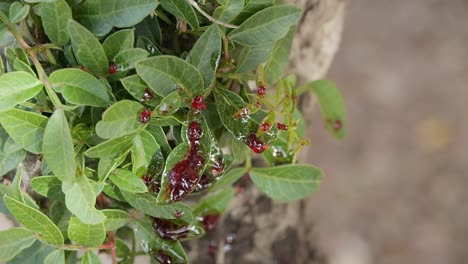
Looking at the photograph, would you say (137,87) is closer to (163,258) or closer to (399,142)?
(163,258)

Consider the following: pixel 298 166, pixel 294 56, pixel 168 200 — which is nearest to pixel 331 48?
pixel 294 56

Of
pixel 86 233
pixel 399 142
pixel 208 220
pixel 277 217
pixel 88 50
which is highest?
pixel 88 50

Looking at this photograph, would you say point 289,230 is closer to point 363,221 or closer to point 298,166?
point 298,166

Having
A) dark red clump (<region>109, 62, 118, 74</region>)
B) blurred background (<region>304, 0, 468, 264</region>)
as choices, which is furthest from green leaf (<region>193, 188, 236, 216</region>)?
blurred background (<region>304, 0, 468, 264</region>)

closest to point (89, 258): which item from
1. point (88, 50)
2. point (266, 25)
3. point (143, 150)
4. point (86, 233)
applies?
point (86, 233)

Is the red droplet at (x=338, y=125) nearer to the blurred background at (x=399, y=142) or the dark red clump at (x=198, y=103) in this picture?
the dark red clump at (x=198, y=103)
